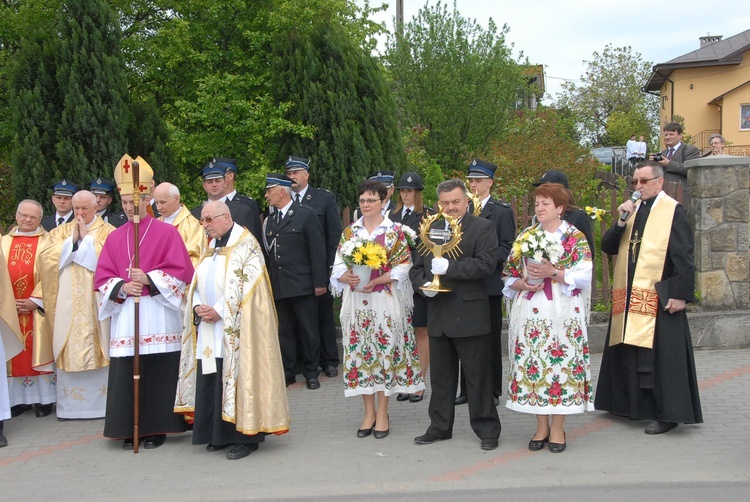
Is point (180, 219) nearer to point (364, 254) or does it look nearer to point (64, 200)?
point (64, 200)

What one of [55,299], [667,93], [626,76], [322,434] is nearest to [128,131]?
[55,299]

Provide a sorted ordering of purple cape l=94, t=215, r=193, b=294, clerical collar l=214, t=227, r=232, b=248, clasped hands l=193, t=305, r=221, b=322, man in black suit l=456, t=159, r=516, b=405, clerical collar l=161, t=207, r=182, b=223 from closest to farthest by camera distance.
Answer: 1. clasped hands l=193, t=305, r=221, b=322
2. clerical collar l=214, t=227, r=232, b=248
3. purple cape l=94, t=215, r=193, b=294
4. man in black suit l=456, t=159, r=516, b=405
5. clerical collar l=161, t=207, r=182, b=223

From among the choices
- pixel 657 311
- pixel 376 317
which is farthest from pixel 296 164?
pixel 657 311

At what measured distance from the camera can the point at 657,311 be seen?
6.42m

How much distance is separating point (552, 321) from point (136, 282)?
324 centimetres

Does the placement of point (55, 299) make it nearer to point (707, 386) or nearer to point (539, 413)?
point (539, 413)

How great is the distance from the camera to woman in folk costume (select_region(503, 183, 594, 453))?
5.82 metres

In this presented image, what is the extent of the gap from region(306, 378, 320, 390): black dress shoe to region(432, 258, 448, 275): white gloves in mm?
2964

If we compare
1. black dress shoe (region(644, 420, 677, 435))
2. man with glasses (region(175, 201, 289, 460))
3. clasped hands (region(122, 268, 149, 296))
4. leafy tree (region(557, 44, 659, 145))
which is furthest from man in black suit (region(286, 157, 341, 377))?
leafy tree (region(557, 44, 659, 145))

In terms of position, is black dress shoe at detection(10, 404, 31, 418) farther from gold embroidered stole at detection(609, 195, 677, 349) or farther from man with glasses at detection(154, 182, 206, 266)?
gold embroidered stole at detection(609, 195, 677, 349)

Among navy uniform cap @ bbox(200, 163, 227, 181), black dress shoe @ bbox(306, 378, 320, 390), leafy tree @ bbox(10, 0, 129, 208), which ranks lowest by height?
black dress shoe @ bbox(306, 378, 320, 390)

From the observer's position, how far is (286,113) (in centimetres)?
1327

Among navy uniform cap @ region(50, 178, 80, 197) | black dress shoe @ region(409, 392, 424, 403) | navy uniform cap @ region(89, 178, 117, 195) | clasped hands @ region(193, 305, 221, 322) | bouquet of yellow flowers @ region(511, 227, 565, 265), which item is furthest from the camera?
navy uniform cap @ region(89, 178, 117, 195)

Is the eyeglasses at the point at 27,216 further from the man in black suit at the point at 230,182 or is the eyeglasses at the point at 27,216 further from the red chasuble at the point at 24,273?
the man in black suit at the point at 230,182
